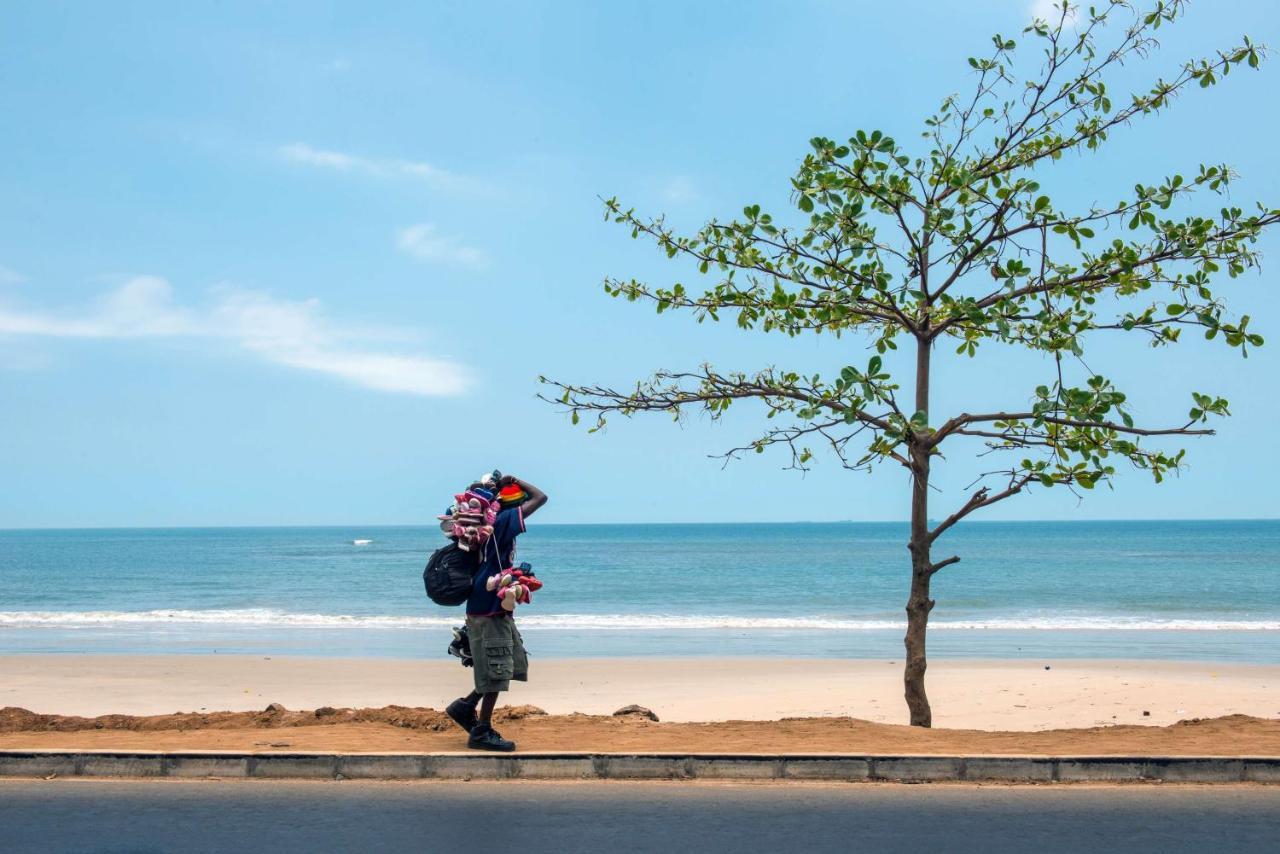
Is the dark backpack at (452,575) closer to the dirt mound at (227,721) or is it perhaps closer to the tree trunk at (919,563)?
the dirt mound at (227,721)

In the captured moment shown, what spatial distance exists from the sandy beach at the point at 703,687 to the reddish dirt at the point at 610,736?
385cm

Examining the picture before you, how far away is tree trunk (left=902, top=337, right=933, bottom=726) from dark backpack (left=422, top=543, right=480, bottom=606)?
3731 millimetres

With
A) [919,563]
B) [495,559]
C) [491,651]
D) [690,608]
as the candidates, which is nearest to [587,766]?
[491,651]

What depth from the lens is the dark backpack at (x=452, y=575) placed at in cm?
796

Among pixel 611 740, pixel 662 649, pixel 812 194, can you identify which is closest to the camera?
pixel 611 740

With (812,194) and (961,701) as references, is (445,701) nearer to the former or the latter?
(961,701)

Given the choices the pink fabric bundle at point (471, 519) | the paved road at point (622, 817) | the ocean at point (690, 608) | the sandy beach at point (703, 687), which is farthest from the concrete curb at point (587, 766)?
the ocean at point (690, 608)

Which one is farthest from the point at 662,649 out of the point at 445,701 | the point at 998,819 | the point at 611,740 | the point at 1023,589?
the point at 1023,589

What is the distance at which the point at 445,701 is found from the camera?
15.9 meters

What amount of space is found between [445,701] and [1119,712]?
8.17m

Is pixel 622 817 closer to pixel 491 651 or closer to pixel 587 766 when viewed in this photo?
pixel 587 766

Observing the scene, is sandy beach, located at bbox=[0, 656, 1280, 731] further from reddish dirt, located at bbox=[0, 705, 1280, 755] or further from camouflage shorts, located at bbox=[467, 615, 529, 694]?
camouflage shorts, located at bbox=[467, 615, 529, 694]

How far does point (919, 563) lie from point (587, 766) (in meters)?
3.77

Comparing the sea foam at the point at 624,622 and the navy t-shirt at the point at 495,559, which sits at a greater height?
the navy t-shirt at the point at 495,559
